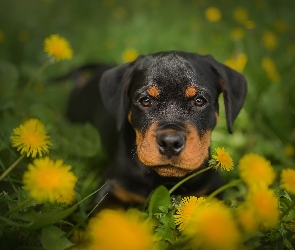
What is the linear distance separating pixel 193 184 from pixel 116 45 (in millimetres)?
3287

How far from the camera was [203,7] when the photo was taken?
6797 mm

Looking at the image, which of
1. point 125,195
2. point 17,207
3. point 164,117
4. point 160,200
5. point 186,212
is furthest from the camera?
point 125,195

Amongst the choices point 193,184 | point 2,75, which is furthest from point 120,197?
point 2,75

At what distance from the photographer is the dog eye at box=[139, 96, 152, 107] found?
2.56 meters

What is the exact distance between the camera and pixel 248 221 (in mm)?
1769

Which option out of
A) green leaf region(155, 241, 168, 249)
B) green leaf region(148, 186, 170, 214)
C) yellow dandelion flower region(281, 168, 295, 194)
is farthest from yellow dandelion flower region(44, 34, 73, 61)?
yellow dandelion flower region(281, 168, 295, 194)

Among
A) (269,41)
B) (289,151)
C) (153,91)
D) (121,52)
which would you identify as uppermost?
(153,91)

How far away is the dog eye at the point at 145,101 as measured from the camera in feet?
8.39

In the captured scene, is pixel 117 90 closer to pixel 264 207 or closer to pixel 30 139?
pixel 30 139

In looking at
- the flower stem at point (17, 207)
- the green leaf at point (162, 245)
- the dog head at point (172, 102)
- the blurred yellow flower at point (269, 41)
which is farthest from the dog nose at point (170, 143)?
the blurred yellow flower at point (269, 41)

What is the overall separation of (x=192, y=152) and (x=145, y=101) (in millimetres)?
471

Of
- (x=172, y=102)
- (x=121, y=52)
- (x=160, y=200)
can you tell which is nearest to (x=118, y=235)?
(x=160, y=200)

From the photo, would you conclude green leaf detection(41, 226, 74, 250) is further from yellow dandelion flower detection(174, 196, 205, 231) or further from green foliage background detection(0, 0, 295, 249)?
yellow dandelion flower detection(174, 196, 205, 231)

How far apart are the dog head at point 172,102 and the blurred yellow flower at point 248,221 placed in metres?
0.53
